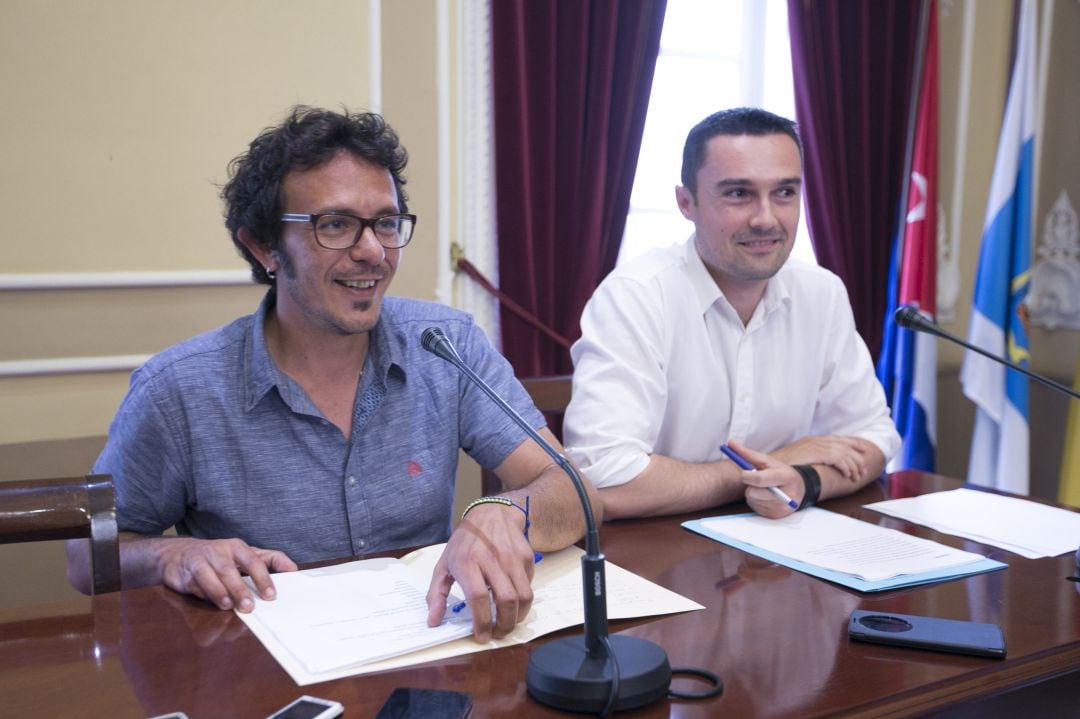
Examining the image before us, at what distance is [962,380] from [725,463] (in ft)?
7.22

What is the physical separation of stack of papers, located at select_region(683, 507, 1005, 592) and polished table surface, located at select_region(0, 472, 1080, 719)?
3 cm

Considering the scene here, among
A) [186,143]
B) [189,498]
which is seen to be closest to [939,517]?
[189,498]

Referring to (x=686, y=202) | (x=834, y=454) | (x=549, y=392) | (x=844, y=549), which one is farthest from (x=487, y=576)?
(x=686, y=202)

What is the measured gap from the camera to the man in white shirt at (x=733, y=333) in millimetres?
1952

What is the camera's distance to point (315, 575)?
130 cm

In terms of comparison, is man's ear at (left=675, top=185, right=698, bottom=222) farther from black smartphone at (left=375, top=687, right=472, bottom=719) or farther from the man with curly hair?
black smartphone at (left=375, top=687, right=472, bottom=719)

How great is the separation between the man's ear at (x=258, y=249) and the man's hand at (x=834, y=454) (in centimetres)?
96

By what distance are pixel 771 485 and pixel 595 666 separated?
0.76 m

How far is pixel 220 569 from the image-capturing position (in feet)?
3.98

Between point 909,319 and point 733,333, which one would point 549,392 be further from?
point 909,319

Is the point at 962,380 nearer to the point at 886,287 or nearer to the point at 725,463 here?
the point at 886,287

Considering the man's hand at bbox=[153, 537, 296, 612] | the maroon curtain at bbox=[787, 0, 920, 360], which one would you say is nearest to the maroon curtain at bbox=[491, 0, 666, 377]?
the maroon curtain at bbox=[787, 0, 920, 360]

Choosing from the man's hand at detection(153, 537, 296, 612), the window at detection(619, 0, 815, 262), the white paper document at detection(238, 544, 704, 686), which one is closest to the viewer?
the white paper document at detection(238, 544, 704, 686)

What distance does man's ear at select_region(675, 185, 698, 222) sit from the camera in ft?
7.16
